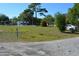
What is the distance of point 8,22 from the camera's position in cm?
958

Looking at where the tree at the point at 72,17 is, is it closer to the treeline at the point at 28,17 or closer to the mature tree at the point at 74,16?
the mature tree at the point at 74,16

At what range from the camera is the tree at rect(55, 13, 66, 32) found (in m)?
11.8

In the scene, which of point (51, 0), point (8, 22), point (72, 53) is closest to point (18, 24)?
point (8, 22)

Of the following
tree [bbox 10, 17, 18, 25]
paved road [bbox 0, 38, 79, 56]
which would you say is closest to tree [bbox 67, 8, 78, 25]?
paved road [bbox 0, 38, 79, 56]

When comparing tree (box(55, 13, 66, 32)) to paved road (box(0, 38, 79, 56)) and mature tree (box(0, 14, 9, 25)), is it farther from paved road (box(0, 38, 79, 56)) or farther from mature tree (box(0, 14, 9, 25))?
mature tree (box(0, 14, 9, 25))

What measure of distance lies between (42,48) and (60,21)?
4480mm

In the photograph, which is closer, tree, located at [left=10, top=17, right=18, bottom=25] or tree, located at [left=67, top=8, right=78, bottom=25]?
tree, located at [left=10, top=17, right=18, bottom=25]

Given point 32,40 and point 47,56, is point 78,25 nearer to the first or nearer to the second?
point 32,40

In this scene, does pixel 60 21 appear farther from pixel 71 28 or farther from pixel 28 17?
pixel 28 17

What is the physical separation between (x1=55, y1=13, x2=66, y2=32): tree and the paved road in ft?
4.84

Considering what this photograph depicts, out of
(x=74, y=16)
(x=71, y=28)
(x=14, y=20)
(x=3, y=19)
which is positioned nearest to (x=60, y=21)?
(x=74, y=16)

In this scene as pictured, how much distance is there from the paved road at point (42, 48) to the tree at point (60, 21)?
4.84 ft

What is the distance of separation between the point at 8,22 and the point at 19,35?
42.7 inches

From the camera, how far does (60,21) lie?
13219 millimetres
